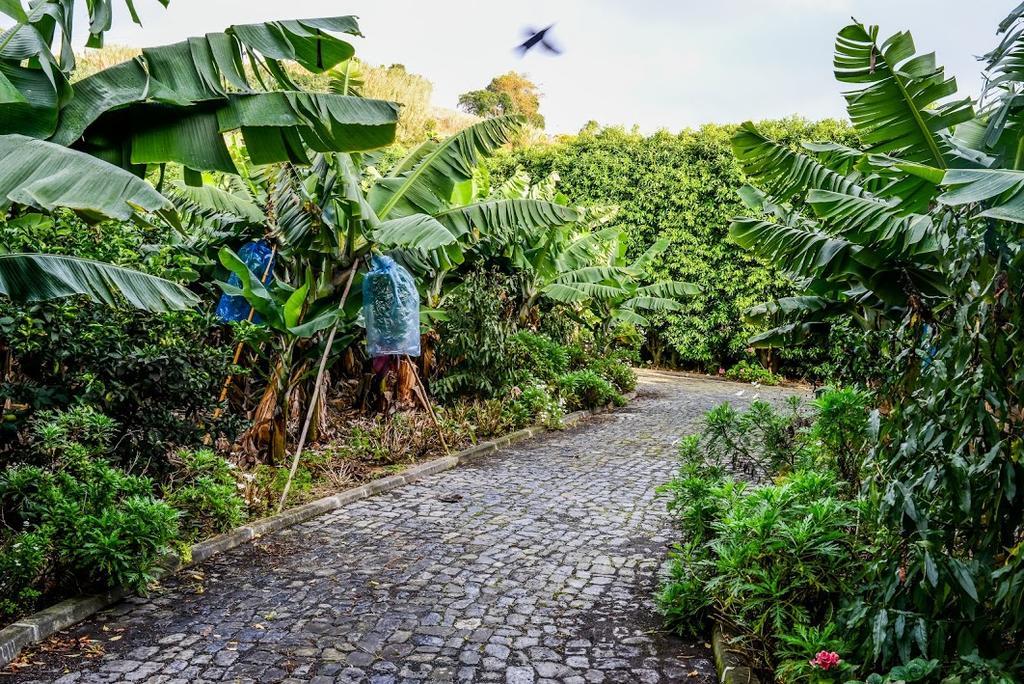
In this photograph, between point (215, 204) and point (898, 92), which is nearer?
point (898, 92)

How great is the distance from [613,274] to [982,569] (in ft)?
37.1

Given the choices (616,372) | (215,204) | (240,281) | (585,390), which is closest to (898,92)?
(240,281)

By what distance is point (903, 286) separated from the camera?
5.77 metres

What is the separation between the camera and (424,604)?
468cm

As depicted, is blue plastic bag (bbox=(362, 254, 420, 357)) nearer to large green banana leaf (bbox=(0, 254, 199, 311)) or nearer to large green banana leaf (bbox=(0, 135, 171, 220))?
large green banana leaf (bbox=(0, 254, 199, 311))

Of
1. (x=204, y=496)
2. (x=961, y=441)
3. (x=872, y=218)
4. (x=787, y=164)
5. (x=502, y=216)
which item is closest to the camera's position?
(x=961, y=441)

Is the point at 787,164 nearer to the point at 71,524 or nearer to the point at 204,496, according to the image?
the point at 204,496

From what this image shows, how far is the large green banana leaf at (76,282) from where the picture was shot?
4.27m

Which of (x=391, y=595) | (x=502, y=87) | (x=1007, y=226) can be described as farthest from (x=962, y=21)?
(x=502, y=87)

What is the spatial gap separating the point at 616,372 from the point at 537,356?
3.32 metres

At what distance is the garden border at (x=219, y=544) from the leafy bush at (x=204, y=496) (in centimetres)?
12

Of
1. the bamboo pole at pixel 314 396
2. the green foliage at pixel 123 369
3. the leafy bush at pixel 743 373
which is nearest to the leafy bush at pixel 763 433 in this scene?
the bamboo pole at pixel 314 396

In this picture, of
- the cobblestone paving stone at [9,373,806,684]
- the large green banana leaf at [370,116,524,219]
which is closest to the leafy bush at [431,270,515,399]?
the large green banana leaf at [370,116,524,219]

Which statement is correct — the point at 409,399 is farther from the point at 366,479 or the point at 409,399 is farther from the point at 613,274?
the point at 613,274
